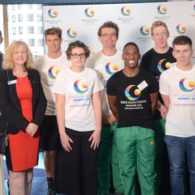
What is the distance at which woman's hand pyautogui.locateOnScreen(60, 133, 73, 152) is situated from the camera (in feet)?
8.81

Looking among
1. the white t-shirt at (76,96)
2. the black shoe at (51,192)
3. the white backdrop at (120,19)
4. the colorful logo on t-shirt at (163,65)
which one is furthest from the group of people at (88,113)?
the white backdrop at (120,19)

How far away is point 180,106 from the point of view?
2.66 meters

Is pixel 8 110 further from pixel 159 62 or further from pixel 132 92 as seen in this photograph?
pixel 159 62

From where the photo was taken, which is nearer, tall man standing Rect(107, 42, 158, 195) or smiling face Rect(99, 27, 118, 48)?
tall man standing Rect(107, 42, 158, 195)

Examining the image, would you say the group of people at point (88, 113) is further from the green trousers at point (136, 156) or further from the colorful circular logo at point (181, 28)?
the colorful circular logo at point (181, 28)

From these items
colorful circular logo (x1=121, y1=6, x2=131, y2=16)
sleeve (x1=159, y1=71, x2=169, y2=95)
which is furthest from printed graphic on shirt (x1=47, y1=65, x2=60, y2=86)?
colorful circular logo (x1=121, y1=6, x2=131, y2=16)

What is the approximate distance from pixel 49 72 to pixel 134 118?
88 centimetres

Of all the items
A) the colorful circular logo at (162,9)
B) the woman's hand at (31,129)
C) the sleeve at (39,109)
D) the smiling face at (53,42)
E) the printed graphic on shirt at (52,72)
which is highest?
the colorful circular logo at (162,9)

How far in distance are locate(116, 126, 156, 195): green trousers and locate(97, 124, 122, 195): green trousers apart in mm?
226

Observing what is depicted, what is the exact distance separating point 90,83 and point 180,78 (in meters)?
0.74

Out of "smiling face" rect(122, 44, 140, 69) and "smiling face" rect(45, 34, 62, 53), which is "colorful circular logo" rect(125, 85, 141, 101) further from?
"smiling face" rect(45, 34, 62, 53)

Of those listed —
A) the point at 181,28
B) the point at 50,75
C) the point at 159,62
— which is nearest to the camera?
the point at 50,75

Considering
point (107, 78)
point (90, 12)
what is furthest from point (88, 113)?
point (90, 12)

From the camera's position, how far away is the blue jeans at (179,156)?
2.69 metres
